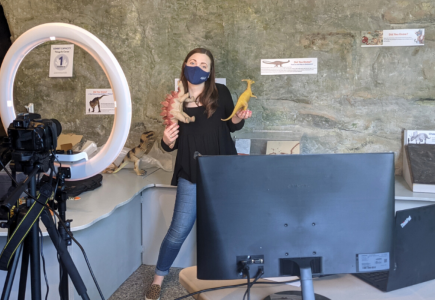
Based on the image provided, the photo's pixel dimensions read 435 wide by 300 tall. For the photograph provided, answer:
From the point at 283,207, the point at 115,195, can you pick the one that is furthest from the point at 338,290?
the point at 115,195

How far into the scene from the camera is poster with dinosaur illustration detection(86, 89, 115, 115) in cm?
315

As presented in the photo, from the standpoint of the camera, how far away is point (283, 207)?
0.94 meters

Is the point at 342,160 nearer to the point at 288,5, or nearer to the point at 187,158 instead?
the point at 187,158

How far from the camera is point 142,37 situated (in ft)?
10.0

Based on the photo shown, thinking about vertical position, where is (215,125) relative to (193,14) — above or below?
below

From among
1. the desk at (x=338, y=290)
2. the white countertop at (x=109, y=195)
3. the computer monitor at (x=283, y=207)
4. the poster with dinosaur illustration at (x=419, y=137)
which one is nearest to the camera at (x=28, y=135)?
the computer monitor at (x=283, y=207)

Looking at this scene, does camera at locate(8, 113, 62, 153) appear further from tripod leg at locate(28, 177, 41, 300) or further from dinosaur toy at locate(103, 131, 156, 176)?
dinosaur toy at locate(103, 131, 156, 176)

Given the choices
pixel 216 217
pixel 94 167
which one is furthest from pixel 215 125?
pixel 216 217

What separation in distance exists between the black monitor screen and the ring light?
350 millimetres

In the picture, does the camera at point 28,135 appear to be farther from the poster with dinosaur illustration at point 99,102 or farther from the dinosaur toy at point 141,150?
the poster with dinosaur illustration at point 99,102

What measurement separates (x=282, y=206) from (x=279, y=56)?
2.12 m

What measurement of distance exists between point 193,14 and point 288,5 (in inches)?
28.7

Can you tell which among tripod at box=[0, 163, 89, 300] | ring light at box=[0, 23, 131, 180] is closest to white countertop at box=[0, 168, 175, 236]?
tripod at box=[0, 163, 89, 300]

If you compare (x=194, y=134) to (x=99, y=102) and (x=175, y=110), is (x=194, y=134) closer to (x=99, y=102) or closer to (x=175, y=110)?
(x=175, y=110)
